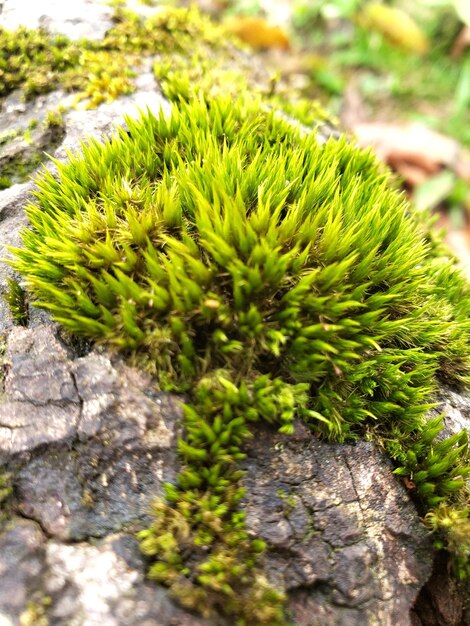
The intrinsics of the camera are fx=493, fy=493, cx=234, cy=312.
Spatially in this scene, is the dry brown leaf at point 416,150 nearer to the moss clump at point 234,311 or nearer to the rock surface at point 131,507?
the moss clump at point 234,311

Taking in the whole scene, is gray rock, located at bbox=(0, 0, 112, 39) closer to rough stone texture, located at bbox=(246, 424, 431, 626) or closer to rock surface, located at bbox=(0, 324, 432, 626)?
rock surface, located at bbox=(0, 324, 432, 626)

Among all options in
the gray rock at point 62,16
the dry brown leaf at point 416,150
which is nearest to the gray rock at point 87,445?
the gray rock at point 62,16

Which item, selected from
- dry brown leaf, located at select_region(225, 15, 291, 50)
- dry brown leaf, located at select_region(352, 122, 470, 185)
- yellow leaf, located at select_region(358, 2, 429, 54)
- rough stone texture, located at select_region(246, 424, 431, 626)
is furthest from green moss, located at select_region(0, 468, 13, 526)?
yellow leaf, located at select_region(358, 2, 429, 54)

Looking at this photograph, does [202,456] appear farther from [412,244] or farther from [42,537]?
[412,244]

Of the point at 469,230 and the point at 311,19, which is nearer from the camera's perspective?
the point at 469,230

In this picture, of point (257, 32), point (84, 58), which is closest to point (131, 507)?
point (84, 58)

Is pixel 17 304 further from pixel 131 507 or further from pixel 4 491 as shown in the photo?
pixel 131 507

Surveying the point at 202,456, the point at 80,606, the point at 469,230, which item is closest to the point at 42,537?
the point at 80,606
